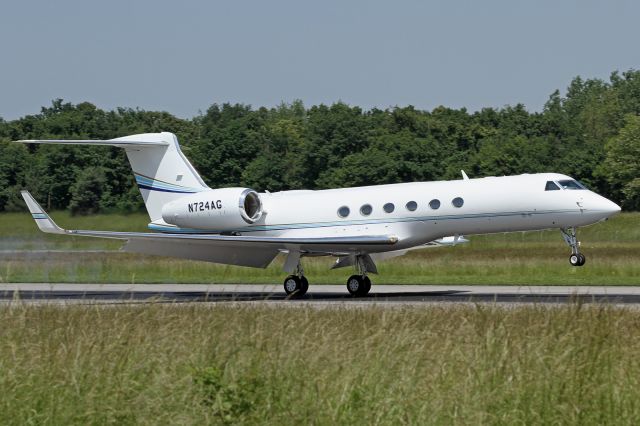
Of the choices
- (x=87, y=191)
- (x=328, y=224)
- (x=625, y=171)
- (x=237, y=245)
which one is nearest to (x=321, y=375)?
(x=237, y=245)

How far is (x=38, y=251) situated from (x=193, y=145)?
41256 mm

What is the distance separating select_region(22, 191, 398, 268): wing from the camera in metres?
24.5

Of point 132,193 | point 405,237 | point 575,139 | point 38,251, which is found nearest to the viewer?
point 405,237

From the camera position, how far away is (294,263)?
84.5 ft

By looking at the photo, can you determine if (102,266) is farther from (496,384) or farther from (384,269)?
(496,384)

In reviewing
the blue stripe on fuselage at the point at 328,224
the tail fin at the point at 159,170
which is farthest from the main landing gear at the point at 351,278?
the tail fin at the point at 159,170

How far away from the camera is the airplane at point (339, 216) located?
24469 mm

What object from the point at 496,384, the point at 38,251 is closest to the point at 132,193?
the point at 38,251

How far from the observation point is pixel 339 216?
25.9 metres

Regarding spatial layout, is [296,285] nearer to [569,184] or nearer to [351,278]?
[351,278]

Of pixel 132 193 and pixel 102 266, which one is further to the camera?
pixel 132 193

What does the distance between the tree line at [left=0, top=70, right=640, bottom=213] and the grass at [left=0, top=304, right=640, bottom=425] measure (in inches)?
1465

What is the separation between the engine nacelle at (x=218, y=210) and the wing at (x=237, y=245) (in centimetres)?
Result: 73

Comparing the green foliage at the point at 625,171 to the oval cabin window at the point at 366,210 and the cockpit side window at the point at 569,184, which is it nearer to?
the cockpit side window at the point at 569,184
